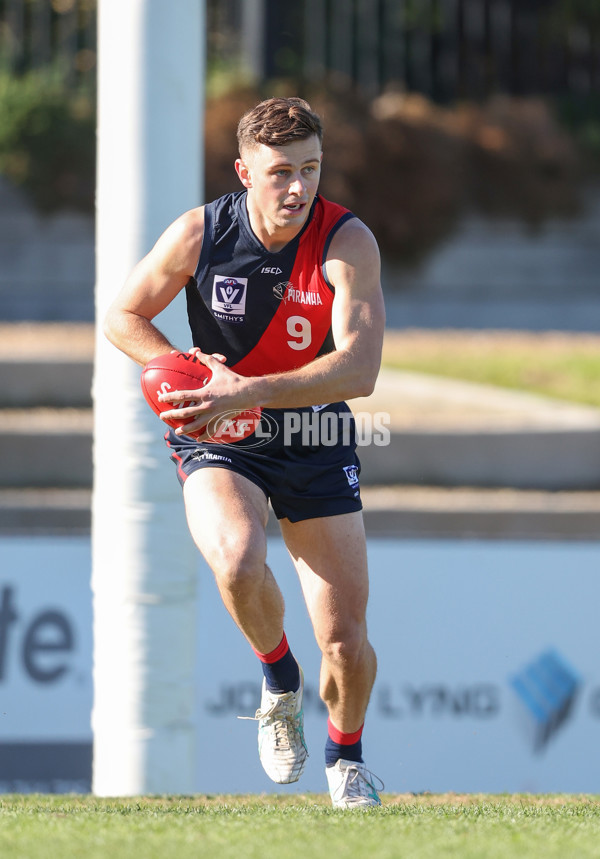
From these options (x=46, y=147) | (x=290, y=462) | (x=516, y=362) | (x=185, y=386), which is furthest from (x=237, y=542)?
(x=46, y=147)

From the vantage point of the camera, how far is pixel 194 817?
4324 millimetres

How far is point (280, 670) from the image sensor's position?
4.77 metres

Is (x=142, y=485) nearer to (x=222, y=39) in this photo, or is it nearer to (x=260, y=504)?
(x=260, y=504)

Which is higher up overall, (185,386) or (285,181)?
(285,181)

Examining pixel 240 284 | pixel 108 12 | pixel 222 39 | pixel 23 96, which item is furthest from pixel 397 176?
pixel 240 284

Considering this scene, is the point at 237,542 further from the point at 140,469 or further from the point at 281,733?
the point at 140,469

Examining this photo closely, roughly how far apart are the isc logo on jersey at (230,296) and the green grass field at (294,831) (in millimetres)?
1805

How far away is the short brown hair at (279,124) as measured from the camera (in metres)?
4.34

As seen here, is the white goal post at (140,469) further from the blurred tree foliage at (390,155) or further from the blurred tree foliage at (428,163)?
the blurred tree foliage at (428,163)

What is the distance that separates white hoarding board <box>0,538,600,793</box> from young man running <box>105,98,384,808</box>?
184 cm

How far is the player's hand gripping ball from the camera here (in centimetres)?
427

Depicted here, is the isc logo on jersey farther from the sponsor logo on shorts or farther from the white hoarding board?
the white hoarding board

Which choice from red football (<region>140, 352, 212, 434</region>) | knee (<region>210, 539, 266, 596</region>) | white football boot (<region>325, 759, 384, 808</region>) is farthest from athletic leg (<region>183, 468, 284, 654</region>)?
white football boot (<region>325, 759, 384, 808</region>)

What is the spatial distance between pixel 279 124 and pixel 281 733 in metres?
2.32
